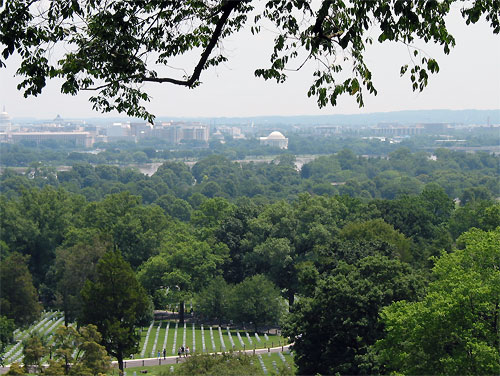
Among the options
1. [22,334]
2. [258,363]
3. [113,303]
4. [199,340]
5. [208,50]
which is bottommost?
[22,334]

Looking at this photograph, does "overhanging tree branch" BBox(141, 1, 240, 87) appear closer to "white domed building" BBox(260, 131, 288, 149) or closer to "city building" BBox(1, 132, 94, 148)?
"white domed building" BBox(260, 131, 288, 149)

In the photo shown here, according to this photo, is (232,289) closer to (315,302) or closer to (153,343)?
(153,343)

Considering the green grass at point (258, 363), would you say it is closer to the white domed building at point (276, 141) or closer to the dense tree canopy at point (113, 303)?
the dense tree canopy at point (113, 303)

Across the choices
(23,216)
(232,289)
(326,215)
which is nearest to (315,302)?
(232,289)

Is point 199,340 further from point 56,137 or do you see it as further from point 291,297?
point 56,137

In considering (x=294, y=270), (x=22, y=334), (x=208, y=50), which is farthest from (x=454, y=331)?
(x=22, y=334)

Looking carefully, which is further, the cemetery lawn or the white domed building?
the white domed building

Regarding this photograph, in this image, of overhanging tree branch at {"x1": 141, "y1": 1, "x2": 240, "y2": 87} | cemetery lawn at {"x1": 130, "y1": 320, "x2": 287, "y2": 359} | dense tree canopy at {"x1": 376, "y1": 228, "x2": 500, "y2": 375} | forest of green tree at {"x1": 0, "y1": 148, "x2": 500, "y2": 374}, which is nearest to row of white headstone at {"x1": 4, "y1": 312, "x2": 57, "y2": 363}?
forest of green tree at {"x1": 0, "y1": 148, "x2": 500, "y2": 374}

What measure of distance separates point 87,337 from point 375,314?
7.81 meters

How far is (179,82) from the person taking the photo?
23.6ft

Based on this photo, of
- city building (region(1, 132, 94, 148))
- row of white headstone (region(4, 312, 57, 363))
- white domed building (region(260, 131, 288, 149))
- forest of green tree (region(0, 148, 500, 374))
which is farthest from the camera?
white domed building (region(260, 131, 288, 149))

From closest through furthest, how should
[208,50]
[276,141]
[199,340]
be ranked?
[208,50]
[199,340]
[276,141]

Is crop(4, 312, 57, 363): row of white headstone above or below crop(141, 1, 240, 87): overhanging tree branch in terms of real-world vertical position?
below

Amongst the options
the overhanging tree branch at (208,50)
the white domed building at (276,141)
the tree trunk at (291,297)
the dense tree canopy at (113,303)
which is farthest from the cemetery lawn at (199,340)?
the white domed building at (276,141)
